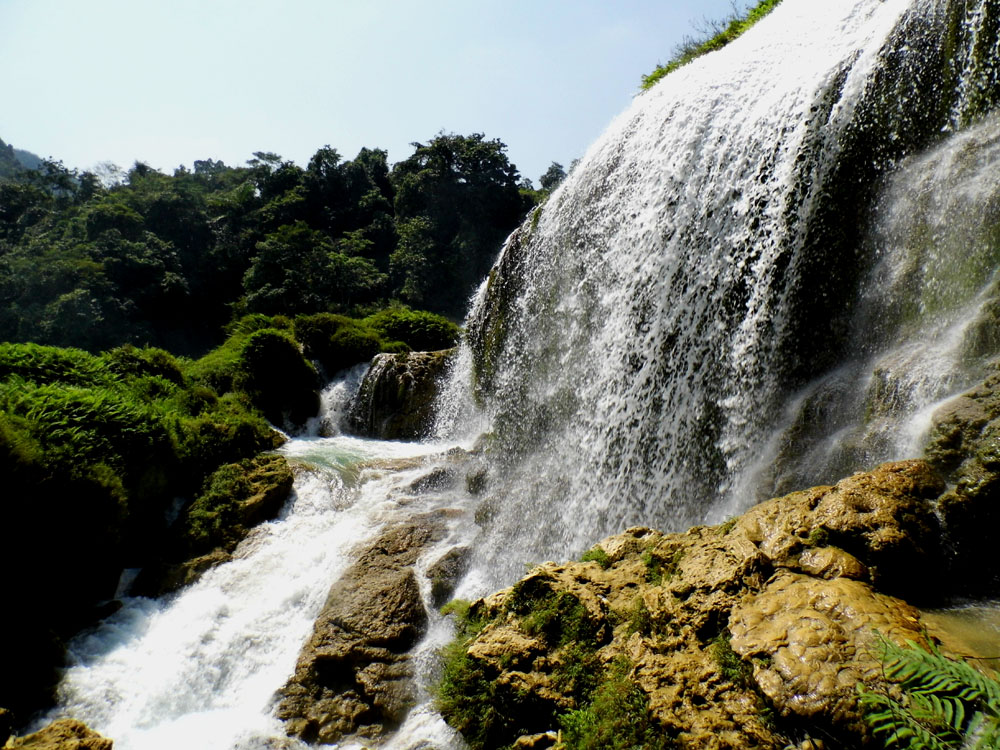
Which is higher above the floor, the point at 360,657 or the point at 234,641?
the point at 234,641

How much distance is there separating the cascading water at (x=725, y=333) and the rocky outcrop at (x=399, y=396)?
17.5 feet

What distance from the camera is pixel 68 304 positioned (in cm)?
2438

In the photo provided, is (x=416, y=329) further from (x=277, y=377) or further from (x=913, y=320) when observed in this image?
→ (x=913, y=320)

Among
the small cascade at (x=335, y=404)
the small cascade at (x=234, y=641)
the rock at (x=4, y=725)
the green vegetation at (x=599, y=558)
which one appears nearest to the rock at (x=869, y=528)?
the green vegetation at (x=599, y=558)

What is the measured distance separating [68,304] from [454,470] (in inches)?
875

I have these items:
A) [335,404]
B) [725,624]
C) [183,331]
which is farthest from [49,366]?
[183,331]

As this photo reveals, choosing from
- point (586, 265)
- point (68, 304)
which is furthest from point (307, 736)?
point (68, 304)

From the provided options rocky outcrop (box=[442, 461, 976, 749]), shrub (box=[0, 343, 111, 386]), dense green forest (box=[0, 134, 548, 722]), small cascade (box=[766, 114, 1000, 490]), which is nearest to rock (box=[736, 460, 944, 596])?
rocky outcrop (box=[442, 461, 976, 749])

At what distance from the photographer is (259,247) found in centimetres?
2578

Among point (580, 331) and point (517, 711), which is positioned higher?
point (580, 331)

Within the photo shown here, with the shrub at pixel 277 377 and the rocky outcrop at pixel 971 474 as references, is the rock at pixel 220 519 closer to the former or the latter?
the shrub at pixel 277 377

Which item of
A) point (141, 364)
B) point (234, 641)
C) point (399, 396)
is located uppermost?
point (141, 364)

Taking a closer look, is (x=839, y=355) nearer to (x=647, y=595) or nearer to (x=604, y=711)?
(x=647, y=595)

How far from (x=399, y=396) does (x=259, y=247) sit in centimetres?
1487
